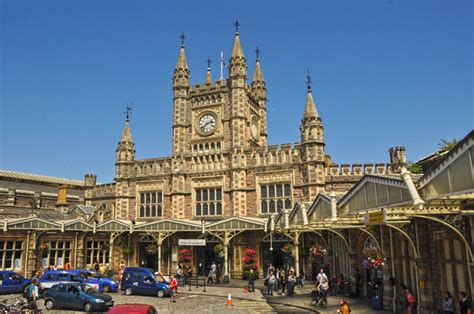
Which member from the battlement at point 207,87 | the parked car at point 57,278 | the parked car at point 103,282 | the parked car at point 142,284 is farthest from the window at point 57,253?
the battlement at point 207,87

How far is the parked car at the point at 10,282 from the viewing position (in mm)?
23297

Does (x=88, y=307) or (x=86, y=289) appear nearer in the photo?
(x=88, y=307)

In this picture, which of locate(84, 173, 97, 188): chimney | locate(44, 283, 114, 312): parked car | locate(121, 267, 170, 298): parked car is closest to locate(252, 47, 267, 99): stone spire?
locate(84, 173, 97, 188): chimney

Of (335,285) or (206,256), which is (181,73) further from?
(335,285)

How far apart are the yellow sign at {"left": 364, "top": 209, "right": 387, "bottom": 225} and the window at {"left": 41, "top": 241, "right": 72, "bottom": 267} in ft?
92.4

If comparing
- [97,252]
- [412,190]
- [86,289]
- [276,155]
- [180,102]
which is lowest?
[86,289]

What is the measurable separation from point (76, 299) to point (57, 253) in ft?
56.7

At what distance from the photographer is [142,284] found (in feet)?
77.1

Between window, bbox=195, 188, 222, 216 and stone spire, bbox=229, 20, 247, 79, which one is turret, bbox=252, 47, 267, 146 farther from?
window, bbox=195, 188, 222, 216

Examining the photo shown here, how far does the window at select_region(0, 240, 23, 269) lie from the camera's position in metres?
29.9

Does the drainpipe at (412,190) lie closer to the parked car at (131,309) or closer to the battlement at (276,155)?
the parked car at (131,309)

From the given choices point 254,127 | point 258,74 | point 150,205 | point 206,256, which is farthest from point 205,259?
point 258,74

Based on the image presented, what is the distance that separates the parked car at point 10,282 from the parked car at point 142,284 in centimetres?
562

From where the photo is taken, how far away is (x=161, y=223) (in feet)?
108
